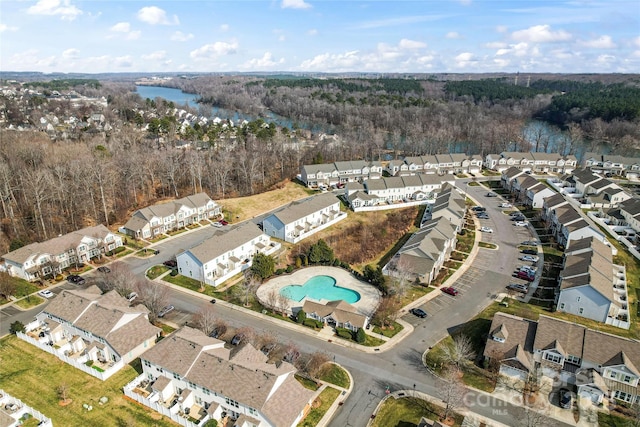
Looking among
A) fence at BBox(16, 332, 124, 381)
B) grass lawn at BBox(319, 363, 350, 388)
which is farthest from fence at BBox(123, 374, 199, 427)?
grass lawn at BBox(319, 363, 350, 388)

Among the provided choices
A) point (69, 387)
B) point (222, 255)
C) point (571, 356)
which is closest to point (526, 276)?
point (571, 356)

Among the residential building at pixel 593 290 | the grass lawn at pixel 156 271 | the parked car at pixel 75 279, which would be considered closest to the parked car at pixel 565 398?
the residential building at pixel 593 290

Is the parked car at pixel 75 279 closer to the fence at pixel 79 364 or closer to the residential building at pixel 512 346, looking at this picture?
the fence at pixel 79 364

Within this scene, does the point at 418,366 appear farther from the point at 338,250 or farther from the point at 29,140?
the point at 29,140

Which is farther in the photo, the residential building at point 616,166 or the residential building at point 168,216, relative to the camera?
the residential building at point 616,166

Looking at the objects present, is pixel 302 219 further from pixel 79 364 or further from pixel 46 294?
pixel 79 364

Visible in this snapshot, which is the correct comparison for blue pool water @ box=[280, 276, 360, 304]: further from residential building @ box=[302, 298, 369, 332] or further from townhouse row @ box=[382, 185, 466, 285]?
townhouse row @ box=[382, 185, 466, 285]

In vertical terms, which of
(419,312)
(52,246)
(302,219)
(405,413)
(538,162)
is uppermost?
(538,162)
